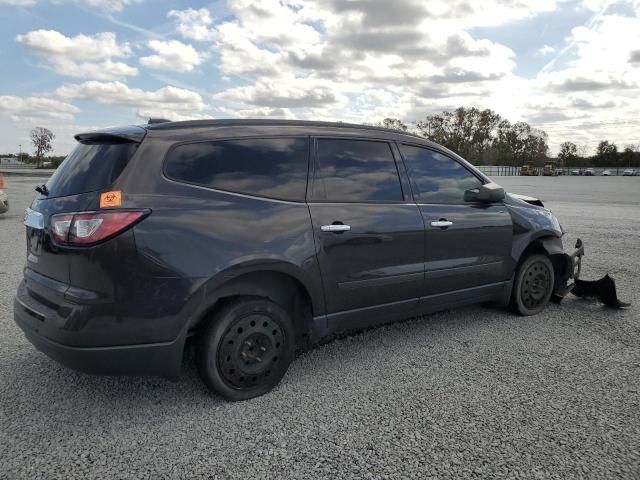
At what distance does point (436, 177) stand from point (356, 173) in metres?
0.87

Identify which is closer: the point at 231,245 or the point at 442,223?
the point at 231,245


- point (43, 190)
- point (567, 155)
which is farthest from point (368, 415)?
point (567, 155)

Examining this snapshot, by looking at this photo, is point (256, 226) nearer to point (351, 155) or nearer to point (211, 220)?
point (211, 220)

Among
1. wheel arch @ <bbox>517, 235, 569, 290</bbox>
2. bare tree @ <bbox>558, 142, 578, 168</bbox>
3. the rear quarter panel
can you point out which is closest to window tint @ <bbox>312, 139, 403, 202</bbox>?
the rear quarter panel

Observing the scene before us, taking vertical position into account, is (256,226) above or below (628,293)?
above

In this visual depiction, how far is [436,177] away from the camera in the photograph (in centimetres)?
410

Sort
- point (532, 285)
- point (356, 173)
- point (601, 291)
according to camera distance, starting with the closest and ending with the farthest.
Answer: point (356, 173), point (532, 285), point (601, 291)

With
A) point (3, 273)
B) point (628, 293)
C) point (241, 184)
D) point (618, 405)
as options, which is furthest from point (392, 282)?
point (3, 273)

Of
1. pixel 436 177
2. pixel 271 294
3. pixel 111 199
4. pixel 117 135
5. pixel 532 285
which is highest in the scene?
pixel 117 135

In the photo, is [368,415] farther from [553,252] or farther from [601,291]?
[601,291]

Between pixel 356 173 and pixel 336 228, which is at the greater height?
pixel 356 173

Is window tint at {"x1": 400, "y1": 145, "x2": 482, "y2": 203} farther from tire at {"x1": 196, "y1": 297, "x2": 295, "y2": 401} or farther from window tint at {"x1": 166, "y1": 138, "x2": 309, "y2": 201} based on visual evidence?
tire at {"x1": 196, "y1": 297, "x2": 295, "y2": 401}

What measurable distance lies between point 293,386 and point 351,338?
3.24ft

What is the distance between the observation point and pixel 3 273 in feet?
20.6
